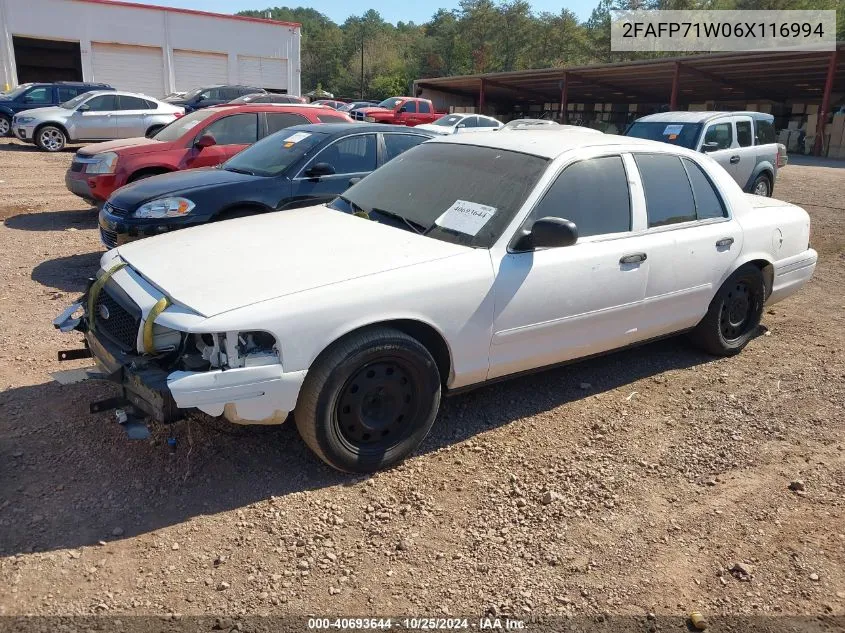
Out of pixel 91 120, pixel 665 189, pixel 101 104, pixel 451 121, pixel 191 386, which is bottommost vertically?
pixel 191 386

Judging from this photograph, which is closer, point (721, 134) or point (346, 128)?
point (346, 128)

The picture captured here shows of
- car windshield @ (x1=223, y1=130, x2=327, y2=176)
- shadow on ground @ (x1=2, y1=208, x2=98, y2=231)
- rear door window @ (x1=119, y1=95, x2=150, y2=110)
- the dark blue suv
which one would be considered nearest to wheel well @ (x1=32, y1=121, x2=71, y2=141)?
rear door window @ (x1=119, y1=95, x2=150, y2=110)

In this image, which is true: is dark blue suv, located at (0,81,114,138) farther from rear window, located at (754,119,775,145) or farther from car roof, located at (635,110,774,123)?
rear window, located at (754,119,775,145)

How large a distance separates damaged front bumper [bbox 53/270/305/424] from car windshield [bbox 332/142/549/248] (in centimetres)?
133

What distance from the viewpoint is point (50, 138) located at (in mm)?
17422

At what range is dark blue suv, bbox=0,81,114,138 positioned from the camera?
1925 cm

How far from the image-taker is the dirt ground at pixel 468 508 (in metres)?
2.76

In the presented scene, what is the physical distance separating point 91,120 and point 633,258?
16974 mm

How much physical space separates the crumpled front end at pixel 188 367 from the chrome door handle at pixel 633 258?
2206 mm

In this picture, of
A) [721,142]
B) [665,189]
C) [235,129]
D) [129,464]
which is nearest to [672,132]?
[721,142]

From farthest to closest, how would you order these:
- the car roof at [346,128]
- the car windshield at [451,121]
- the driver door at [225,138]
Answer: the car windshield at [451,121] → the driver door at [225,138] → the car roof at [346,128]

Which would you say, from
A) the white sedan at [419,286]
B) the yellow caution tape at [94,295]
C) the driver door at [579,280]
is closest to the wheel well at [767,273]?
the white sedan at [419,286]

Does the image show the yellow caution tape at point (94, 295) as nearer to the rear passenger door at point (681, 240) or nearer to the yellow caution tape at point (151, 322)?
the yellow caution tape at point (151, 322)

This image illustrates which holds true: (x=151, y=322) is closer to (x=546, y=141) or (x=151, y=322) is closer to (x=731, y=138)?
(x=546, y=141)
